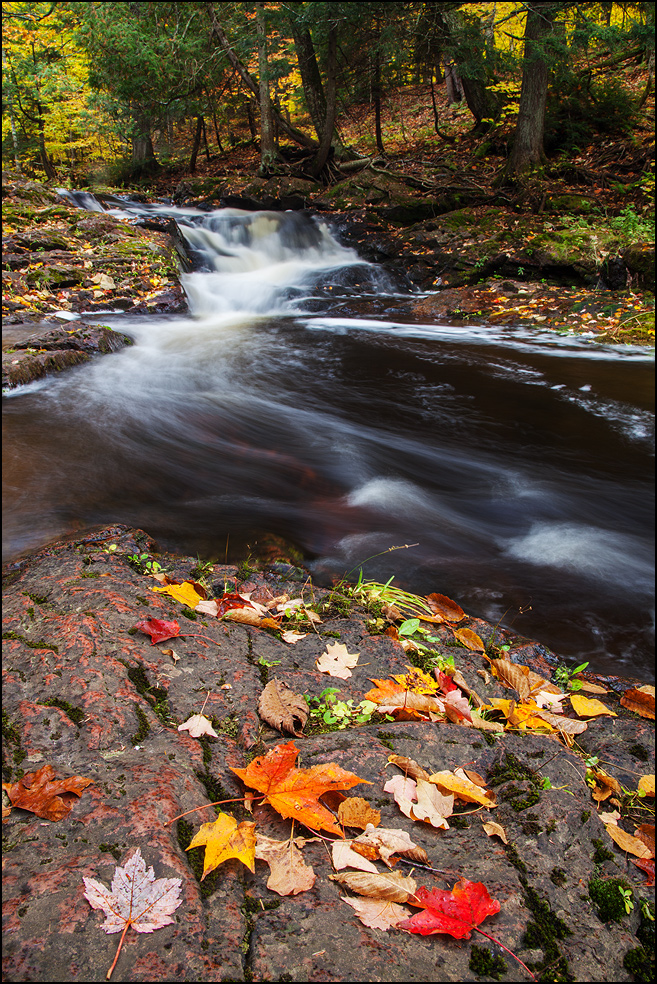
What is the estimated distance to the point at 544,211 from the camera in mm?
11617

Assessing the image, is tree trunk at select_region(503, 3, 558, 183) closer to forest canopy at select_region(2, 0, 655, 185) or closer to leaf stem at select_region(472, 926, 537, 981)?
forest canopy at select_region(2, 0, 655, 185)

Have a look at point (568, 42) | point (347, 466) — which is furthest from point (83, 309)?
point (568, 42)

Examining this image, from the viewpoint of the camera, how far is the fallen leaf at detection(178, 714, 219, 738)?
5.52 feet

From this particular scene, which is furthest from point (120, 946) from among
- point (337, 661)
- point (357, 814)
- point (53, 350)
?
point (53, 350)

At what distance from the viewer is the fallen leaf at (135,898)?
1.06m

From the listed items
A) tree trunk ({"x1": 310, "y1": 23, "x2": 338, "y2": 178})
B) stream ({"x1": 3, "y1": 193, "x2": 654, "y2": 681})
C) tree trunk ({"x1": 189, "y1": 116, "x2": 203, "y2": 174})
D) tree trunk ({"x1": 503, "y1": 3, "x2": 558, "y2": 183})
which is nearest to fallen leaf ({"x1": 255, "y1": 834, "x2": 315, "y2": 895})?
stream ({"x1": 3, "y1": 193, "x2": 654, "y2": 681})

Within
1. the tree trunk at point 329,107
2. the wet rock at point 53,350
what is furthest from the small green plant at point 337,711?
the tree trunk at point 329,107

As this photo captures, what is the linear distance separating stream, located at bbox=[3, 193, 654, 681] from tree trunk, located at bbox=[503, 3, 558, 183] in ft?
21.0

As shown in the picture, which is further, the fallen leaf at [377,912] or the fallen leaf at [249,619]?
the fallen leaf at [249,619]

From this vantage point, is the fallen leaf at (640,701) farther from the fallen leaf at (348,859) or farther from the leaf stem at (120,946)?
the leaf stem at (120,946)

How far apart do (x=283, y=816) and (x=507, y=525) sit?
3.43 metres

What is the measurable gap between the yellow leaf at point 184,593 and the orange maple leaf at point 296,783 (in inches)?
44.6

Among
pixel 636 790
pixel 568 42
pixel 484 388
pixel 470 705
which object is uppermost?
pixel 568 42

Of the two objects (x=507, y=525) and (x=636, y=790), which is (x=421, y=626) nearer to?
(x=636, y=790)
